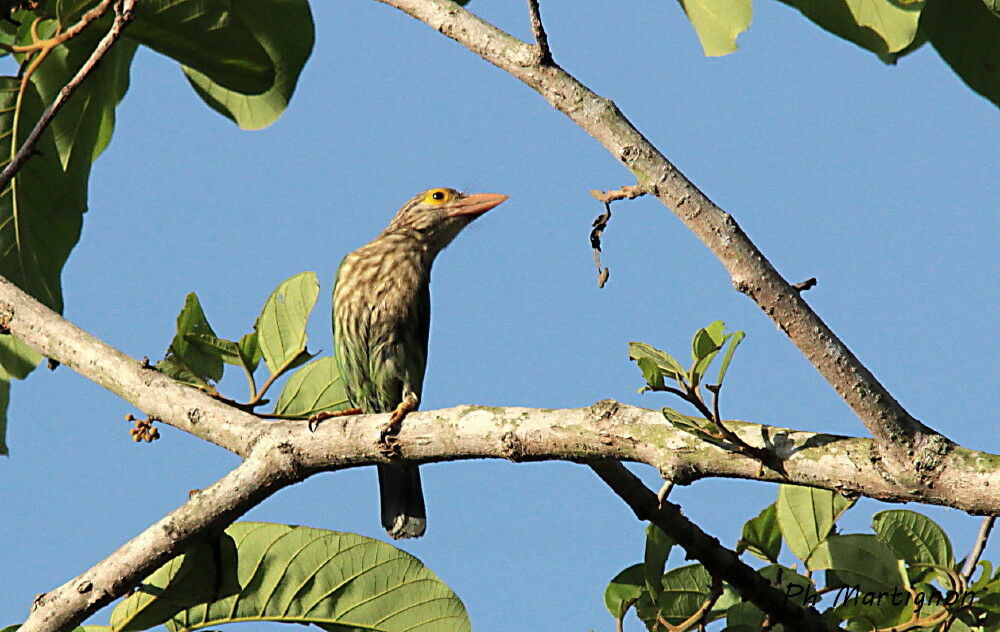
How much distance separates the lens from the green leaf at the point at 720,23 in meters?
2.21

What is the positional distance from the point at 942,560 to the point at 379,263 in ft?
9.39

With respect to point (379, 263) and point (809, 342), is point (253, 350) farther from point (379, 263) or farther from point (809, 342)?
point (379, 263)

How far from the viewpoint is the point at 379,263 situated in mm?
4516

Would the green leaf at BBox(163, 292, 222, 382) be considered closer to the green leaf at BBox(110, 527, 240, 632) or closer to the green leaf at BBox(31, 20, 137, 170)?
the green leaf at BBox(110, 527, 240, 632)

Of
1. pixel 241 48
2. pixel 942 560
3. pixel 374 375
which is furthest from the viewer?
pixel 374 375

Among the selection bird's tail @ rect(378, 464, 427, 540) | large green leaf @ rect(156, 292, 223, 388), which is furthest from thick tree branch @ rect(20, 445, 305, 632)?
bird's tail @ rect(378, 464, 427, 540)

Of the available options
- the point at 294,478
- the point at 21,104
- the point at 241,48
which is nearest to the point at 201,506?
the point at 294,478

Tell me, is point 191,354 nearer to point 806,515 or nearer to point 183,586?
point 183,586

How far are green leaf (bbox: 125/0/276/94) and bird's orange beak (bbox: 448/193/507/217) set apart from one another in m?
1.90

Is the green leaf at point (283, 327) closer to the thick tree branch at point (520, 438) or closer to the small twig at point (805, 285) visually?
the thick tree branch at point (520, 438)

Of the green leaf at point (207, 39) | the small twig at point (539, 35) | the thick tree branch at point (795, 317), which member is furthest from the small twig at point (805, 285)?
the green leaf at point (207, 39)

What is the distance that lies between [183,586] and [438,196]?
279 cm

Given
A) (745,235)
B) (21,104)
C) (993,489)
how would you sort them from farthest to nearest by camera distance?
(21,104) → (745,235) → (993,489)

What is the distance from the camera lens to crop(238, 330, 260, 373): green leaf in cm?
252
